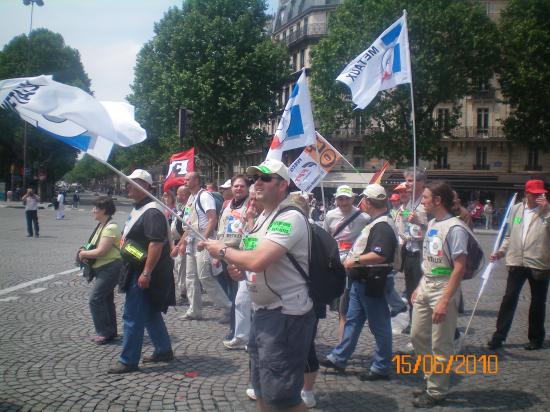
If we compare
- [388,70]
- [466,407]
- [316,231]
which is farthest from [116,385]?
[388,70]

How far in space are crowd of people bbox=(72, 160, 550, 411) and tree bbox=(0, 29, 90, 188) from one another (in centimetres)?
3965

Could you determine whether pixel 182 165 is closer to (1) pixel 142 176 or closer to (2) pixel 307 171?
(2) pixel 307 171

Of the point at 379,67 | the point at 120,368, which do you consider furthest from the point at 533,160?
the point at 120,368

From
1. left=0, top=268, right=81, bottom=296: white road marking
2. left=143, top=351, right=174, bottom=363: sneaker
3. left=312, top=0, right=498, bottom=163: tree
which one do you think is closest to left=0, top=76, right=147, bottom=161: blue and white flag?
left=143, top=351, right=174, bottom=363: sneaker

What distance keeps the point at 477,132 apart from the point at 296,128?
37974 mm

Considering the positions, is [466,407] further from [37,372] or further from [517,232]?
[37,372]

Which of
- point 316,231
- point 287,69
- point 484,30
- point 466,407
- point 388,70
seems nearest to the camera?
point 316,231

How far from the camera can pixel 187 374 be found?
470 cm

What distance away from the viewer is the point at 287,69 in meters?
33.9

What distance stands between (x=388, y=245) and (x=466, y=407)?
1.42 metres

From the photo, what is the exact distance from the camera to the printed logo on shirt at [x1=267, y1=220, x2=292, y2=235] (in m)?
2.88

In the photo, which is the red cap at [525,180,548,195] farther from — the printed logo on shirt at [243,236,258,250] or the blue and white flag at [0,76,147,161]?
the blue and white flag at [0,76,147,161]

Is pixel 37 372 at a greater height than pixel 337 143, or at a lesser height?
lesser

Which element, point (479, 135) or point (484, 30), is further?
point (479, 135)
